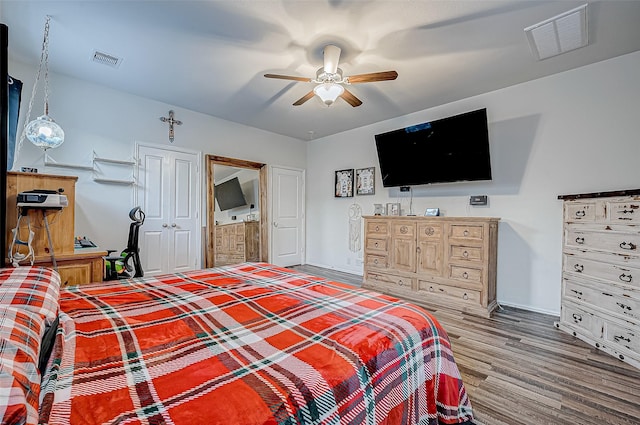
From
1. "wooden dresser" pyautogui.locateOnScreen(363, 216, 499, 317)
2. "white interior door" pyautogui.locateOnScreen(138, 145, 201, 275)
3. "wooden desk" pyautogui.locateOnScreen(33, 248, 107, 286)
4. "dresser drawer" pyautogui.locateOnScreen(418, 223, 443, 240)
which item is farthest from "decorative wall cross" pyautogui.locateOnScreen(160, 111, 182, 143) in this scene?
"dresser drawer" pyautogui.locateOnScreen(418, 223, 443, 240)

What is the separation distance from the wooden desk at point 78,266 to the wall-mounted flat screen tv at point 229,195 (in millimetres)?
2441

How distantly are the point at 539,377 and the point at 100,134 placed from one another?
493cm

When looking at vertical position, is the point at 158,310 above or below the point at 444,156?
below

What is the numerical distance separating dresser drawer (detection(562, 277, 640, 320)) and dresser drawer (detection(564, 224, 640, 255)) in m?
0.31

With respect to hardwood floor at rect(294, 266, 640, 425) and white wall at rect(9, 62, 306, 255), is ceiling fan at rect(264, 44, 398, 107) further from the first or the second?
hardwood floor at rect(294, 266, 640, 425)

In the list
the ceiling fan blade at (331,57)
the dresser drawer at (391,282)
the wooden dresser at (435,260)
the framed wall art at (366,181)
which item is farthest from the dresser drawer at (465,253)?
the ceiling fan blade at (331,57)

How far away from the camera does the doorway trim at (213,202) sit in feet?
14.3

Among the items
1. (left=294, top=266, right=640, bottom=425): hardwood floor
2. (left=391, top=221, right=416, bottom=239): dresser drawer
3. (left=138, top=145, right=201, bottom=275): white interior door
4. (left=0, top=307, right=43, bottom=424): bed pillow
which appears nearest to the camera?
(left=0, top=307, right=43, bottom=424): bed pillow

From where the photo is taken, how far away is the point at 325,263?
5461 millimetres

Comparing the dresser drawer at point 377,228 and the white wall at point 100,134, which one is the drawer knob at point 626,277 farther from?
the white wall at point 100,134

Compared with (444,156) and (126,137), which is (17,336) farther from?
(444,156)

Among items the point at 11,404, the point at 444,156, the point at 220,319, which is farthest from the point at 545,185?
the point at 11,404

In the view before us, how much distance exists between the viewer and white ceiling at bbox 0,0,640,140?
2074 mm

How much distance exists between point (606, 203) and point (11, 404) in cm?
348
